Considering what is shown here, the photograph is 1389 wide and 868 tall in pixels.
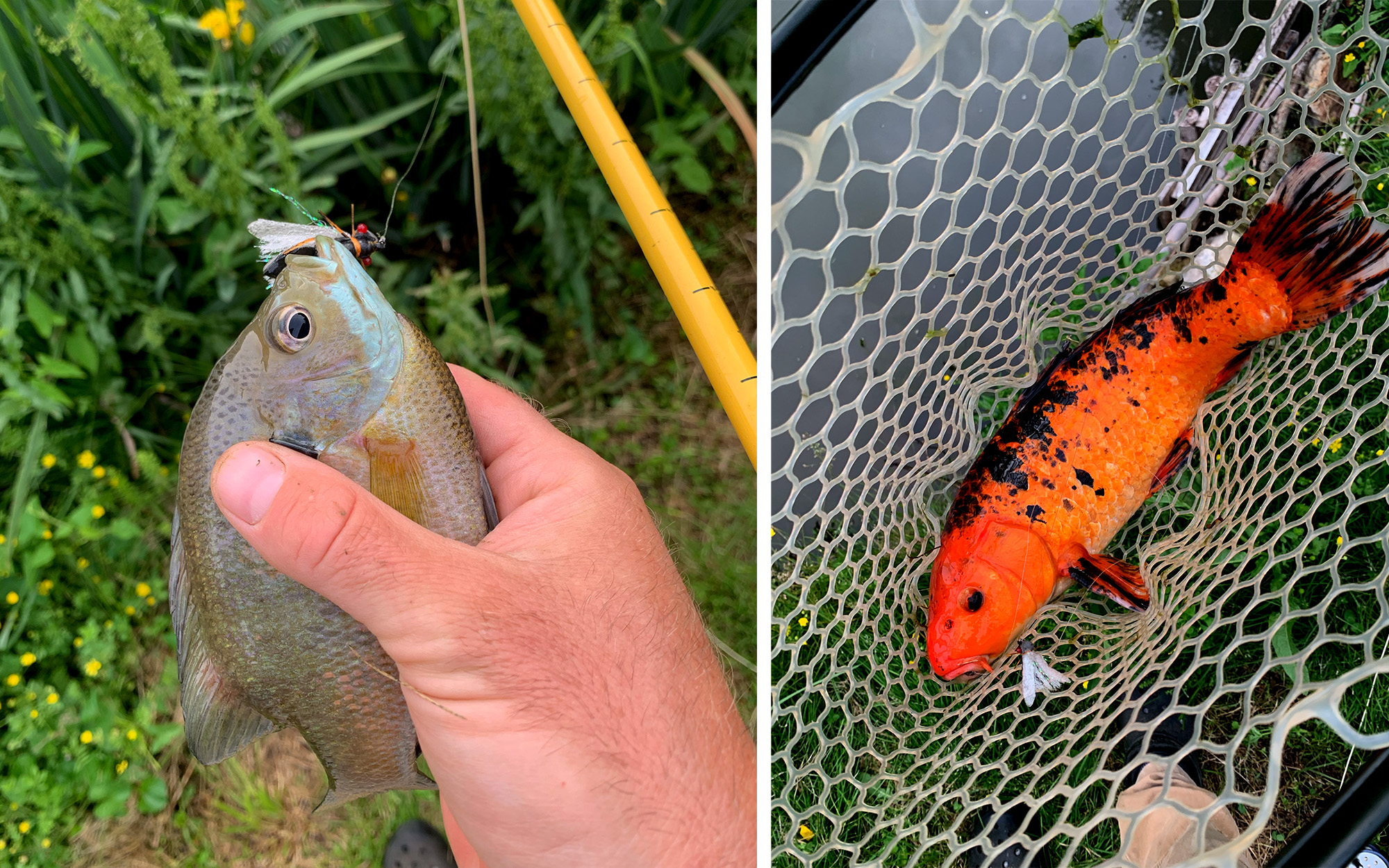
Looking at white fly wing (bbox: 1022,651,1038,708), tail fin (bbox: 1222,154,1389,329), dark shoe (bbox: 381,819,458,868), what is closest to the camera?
tail fin (bbox: 1222,154,1389,329)

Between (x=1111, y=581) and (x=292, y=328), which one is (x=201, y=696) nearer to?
(x=292, y=328)

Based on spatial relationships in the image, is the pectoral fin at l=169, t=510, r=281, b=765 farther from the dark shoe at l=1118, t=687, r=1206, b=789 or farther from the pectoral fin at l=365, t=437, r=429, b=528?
the dark shoe at l=1118, t=687, r=1206, b=789

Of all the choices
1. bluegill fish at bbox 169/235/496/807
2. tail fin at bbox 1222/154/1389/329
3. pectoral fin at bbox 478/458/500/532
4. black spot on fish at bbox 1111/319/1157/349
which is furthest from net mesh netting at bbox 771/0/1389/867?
bluegill fish at bbox 169/235/496/807

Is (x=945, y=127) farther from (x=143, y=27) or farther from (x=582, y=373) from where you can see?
(x=143, y=27)

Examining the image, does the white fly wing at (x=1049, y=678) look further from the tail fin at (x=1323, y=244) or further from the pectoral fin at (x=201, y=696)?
the pectoral fin at (x=201, y=696)

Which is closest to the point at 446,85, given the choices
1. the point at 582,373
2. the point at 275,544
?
the point at 582,373
